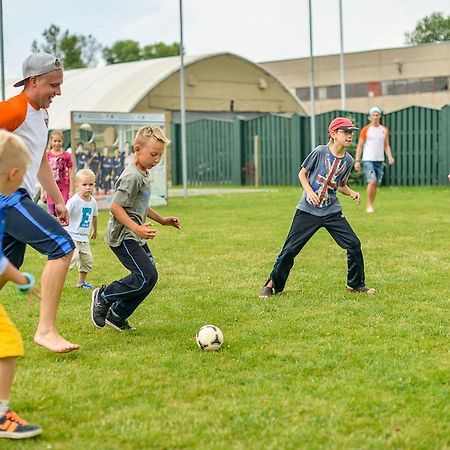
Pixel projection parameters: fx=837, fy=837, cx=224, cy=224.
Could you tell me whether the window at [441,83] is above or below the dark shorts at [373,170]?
above

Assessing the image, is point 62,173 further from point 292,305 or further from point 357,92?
point 357,92

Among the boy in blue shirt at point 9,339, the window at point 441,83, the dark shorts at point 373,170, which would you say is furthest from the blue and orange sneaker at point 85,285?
the window at point 441,83

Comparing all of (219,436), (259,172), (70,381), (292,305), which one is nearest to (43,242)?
(70,381)

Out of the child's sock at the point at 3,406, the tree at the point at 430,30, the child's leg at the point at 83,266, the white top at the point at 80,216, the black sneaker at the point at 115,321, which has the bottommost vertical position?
the child's sock at the point at 3,406

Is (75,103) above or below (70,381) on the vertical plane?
above

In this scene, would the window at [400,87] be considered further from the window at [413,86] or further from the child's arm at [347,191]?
the child's arm at [347,191]

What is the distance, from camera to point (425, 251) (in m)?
10.9

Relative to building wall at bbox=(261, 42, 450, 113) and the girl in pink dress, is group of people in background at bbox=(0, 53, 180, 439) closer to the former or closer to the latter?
the girl in pink dress

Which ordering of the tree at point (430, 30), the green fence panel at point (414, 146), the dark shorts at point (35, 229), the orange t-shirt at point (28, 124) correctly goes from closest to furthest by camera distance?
the dark shorts at point (35, 229) < the orange t-shirt at point (28, 124) < the green fence panel at point (414, 146) < the tree at point (430, 30)

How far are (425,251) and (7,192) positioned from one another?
7.47 meters

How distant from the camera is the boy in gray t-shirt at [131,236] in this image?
639 centimetres

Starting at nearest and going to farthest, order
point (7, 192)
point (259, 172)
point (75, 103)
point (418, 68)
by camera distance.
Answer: point (7, 192)
point (259, 172)
point (75, 103)
point (418, 68)

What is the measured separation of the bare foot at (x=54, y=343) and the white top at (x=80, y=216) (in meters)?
3.38

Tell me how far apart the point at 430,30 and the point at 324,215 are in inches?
2551
